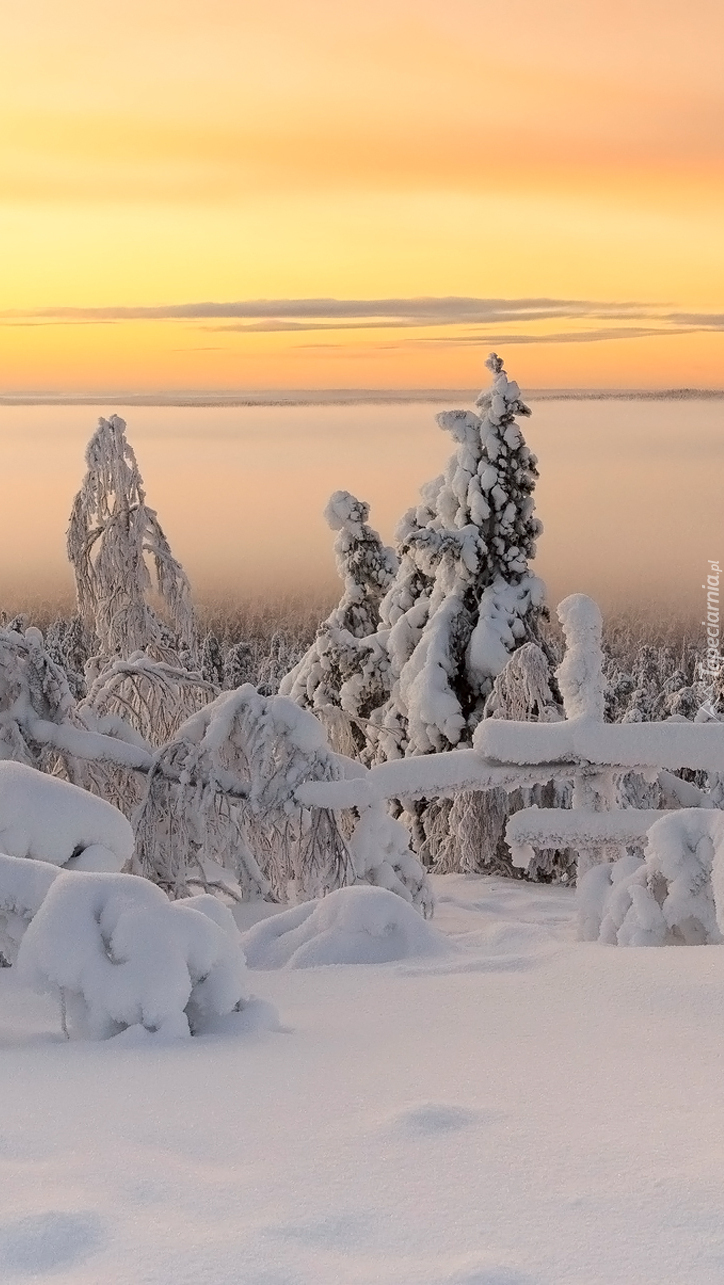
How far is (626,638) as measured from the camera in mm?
43438

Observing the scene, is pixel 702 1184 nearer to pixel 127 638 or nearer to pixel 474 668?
pixel 127 638

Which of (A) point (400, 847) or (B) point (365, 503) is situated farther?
(B) point (365, 503)

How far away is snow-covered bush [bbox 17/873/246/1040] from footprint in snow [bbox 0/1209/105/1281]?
2.05 metres

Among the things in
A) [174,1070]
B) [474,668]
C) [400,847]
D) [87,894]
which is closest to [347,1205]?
[174,1070]

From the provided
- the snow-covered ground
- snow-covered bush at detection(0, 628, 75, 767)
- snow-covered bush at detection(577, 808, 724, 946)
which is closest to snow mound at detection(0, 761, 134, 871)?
the snow-covered ground

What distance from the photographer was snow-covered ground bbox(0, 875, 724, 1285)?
2494 millimetres

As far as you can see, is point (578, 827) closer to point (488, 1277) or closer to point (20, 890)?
point (20, 890)

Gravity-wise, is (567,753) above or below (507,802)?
above

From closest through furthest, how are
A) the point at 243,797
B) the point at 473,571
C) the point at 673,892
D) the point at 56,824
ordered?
the point at 56,824, the point at 673,892, the point at 243,797, the point at 473,571

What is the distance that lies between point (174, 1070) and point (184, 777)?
6050 mm

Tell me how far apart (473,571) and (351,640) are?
293 centimetres

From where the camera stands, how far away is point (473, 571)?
57.3ft

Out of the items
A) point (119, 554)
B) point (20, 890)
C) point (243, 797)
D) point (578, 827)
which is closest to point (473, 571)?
point (119, 554)

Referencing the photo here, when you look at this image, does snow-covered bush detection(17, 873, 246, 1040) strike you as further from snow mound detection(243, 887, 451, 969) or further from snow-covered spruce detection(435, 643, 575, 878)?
snow-covered spruce detection(435, 643, 575, 878)
